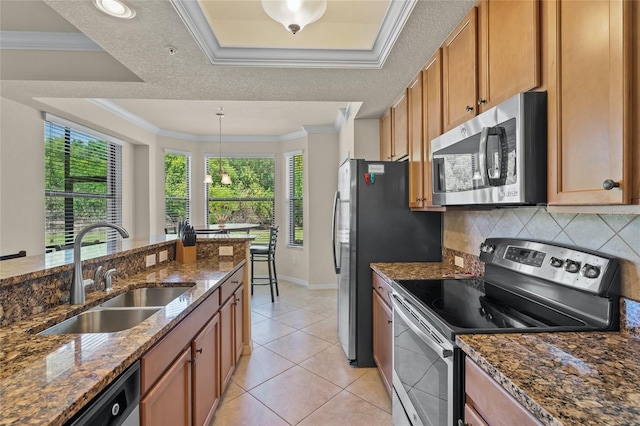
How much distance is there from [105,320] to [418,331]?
59.6 inches

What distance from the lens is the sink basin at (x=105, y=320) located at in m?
1.41

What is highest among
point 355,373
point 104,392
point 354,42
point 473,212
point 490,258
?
point 354,42

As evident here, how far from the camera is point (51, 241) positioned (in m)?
3.48

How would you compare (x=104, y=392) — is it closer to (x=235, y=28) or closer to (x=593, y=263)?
(x=593, y=263)

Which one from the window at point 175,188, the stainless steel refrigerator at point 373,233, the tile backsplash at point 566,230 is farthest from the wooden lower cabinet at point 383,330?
the window at point 175,188

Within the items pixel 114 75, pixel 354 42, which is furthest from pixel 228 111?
pixel 354 42

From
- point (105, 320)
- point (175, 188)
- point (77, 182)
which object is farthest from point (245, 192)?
point (105, 320)

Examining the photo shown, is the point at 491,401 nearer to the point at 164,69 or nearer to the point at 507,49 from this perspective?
the point at 507,49

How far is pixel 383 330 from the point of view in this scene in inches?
91.2

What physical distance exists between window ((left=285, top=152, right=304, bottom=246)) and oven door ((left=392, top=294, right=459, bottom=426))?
390cm

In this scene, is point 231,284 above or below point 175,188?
below

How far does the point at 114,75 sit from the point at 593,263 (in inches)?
127

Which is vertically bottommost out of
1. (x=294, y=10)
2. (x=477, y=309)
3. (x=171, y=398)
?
(x=171, y=398)

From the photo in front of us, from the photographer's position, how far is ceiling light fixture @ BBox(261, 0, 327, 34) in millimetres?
1512
